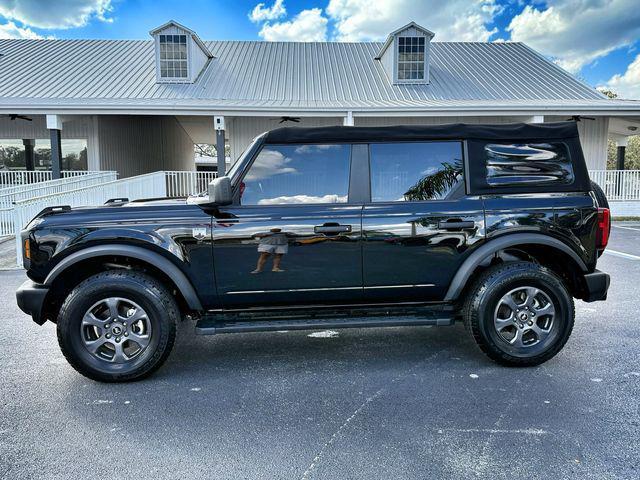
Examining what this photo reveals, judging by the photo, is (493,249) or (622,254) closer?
(493,249)

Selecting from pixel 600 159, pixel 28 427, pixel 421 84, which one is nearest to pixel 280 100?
pixel 421 84

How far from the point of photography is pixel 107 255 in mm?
3664

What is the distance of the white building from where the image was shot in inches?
554

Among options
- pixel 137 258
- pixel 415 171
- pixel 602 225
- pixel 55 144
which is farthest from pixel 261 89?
pixel 602 225

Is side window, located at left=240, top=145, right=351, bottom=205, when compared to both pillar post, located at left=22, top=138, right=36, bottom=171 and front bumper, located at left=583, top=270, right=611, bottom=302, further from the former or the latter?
pillar post, located at left=22, top=138, right=36, bottom=171

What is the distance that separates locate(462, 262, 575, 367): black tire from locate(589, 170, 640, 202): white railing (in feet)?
46.1

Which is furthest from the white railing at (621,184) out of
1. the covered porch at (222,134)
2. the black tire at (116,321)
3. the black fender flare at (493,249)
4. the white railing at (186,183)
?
the black tire at (116,321)

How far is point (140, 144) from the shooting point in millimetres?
19734

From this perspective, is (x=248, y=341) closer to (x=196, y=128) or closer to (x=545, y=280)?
(x=545, y=280)

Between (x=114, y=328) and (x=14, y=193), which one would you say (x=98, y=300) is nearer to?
(x=114, y=328)

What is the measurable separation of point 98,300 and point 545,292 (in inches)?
136

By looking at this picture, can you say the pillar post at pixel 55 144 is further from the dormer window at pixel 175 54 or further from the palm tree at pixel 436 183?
the palm tree at pixel 436 183

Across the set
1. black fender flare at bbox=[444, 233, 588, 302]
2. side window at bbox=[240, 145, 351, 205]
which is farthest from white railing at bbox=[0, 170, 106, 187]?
black fender flare at bbox=[444, 233, 588, 302]

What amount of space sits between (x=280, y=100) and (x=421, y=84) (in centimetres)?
545
